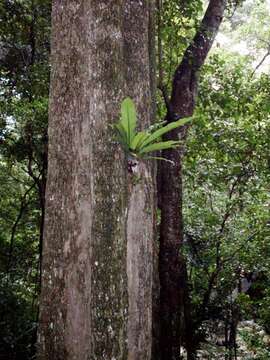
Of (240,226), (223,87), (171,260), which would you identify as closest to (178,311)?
(171,260)

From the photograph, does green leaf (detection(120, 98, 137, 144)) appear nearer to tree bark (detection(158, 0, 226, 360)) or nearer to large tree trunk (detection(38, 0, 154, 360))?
large tree trunk (detection(38, 0, 154, 360))

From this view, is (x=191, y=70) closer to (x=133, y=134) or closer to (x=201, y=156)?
(x=201, y=156)

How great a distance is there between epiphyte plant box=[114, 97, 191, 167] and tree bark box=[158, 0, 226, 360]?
8.69 ft

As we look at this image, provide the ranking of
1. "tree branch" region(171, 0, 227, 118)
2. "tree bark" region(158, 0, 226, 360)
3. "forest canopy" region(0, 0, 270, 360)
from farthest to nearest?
"forest canopy" region(0, 0, 270, 360), "tree branch" region(171, 0, 227, 118), "tree bark" region(158, 0, 226, 360)

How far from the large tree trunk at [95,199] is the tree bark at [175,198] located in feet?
7.08

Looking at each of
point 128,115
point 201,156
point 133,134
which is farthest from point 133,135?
point 201,156

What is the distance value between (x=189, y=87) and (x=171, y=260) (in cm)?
210

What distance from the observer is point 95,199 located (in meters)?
2.28

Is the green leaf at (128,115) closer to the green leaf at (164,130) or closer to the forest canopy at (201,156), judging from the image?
the green leaf at (164,130)

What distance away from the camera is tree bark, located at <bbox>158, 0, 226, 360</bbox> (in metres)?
4.79

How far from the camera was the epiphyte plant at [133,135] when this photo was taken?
85.4 inches

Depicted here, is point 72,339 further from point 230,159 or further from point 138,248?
point 230,159

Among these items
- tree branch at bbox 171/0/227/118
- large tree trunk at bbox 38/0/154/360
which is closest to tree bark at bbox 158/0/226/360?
tree branch at bbox 171/0/227/118

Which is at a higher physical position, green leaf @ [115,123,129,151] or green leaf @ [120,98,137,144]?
green leaf @ [120,98,137,144]
